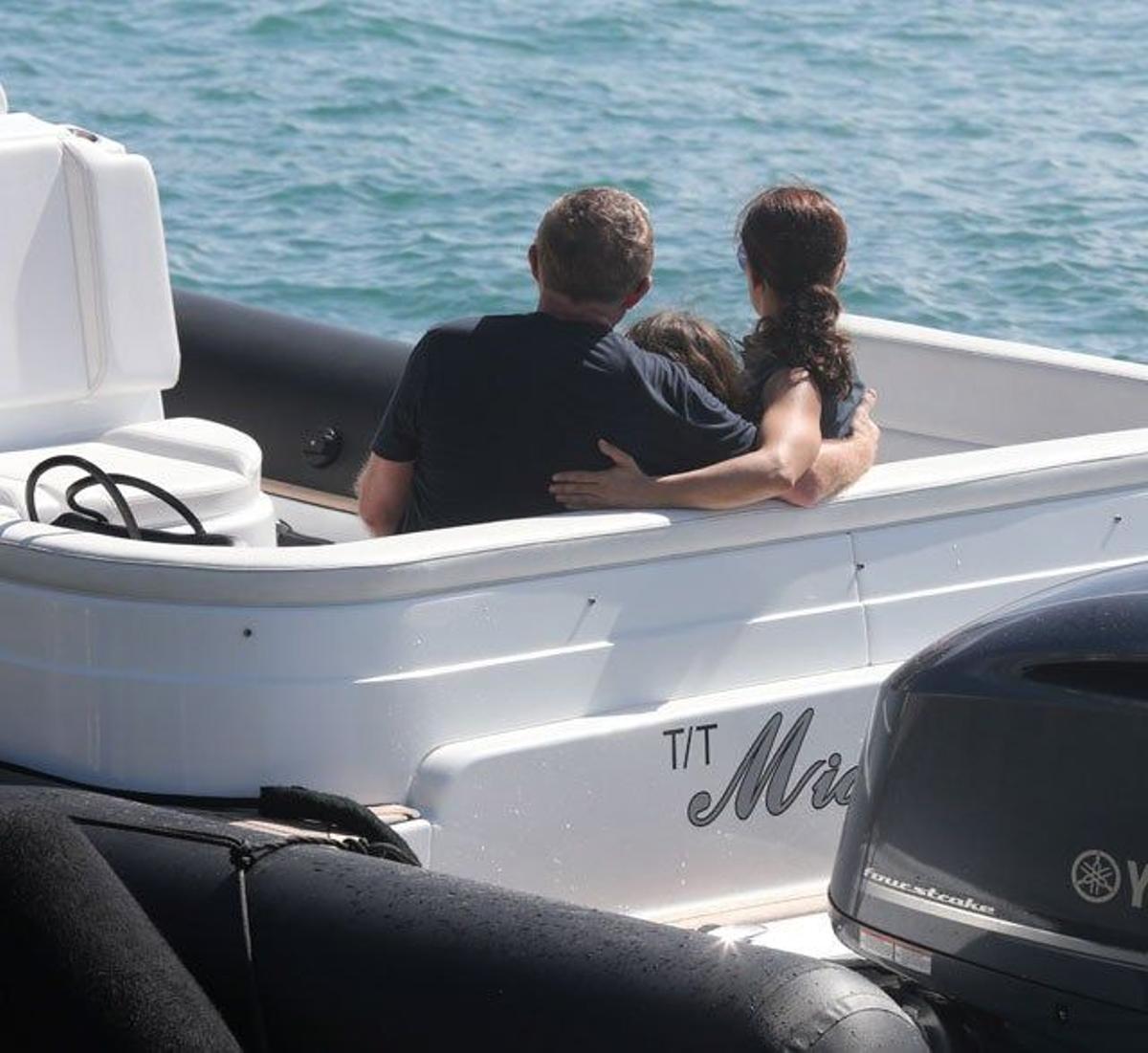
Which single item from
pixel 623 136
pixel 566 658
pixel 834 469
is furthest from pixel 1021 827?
pixel 623 136

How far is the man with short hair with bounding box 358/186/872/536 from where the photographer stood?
111 inches

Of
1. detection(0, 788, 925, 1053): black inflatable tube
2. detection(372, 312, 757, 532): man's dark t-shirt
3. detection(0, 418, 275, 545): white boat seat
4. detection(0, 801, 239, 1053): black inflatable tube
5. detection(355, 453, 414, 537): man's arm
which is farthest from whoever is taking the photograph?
detection(0, 418, 275, 545): white boat seat

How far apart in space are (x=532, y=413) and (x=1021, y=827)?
3.40ft

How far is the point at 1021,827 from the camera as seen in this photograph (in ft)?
6.41

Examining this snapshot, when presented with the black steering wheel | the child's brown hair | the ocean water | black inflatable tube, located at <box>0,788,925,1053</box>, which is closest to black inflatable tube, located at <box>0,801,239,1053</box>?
black inflatable tube, located at <box>0,788,925,1053</box>

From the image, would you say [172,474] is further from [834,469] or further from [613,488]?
[834,469]

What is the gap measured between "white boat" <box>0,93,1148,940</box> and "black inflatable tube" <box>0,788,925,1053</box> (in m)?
0.47

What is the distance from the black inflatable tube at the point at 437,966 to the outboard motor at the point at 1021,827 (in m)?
0.15

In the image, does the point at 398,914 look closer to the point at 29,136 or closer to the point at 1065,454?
the point at 1065,454

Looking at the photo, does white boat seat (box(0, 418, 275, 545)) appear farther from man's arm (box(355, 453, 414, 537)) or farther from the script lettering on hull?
the script lettering on hull

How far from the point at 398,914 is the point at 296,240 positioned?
27.0 feet

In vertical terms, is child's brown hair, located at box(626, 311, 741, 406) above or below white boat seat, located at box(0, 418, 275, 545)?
above

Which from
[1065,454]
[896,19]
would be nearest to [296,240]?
[896,19]

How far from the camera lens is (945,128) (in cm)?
1180
